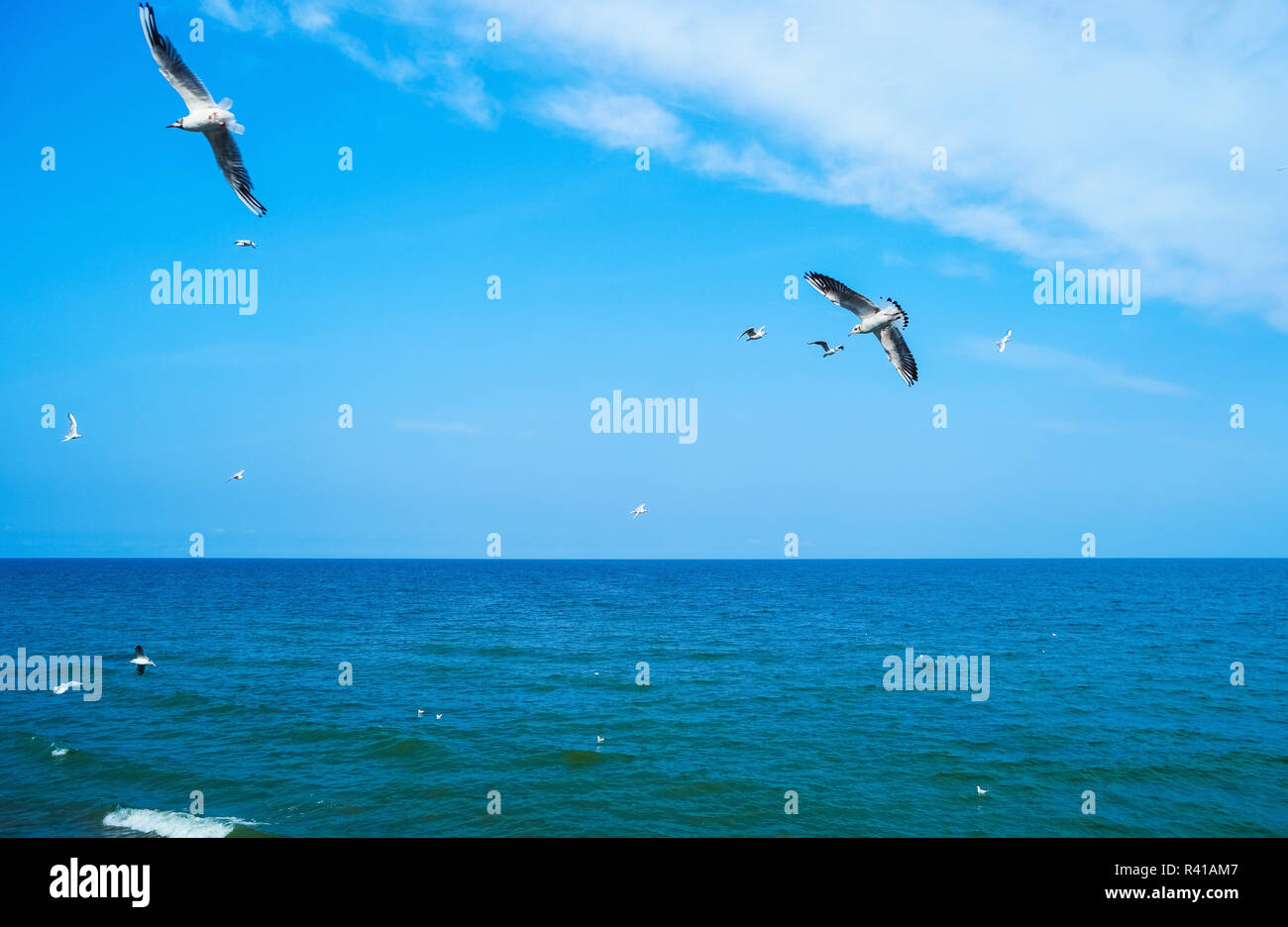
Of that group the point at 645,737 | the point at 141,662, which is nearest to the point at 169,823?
the point at 645,737

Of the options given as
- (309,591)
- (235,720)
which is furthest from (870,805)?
(309,591)

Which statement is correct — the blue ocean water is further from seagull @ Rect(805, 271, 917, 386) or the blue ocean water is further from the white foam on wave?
seagull @ Rect(805, 271, 917, 386)

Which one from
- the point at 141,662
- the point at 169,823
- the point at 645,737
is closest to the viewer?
the point at 169,823

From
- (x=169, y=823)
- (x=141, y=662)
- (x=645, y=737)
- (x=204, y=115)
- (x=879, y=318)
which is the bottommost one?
Answer: (x=645, y=737)

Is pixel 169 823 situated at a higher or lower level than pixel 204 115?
lower

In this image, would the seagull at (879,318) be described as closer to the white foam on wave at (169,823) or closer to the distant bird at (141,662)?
the white foam on wave at (169,823)

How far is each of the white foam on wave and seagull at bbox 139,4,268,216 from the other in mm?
17809

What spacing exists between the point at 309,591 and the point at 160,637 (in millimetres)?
61701

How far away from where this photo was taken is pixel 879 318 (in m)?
14.8

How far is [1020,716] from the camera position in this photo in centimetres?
3484

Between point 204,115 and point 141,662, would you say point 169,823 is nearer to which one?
point 204,115

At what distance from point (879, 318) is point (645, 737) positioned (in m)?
21.9

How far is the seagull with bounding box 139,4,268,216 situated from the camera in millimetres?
11664
